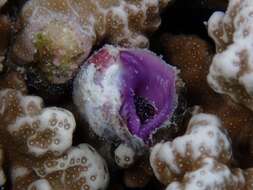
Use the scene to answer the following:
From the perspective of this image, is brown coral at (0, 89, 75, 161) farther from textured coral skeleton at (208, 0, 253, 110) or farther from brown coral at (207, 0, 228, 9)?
brown coral at (207, 0, 228, 9)

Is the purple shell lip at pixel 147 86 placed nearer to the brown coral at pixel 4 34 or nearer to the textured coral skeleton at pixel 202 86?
the textured coral skeleton at pixel 202 86

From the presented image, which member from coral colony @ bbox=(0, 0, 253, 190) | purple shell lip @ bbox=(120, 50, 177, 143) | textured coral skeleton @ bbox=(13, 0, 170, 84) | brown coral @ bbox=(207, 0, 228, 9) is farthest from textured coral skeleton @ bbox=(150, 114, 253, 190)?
brown coral @ bbox=(207, 0, 228, 9)

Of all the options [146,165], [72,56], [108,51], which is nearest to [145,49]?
[108,51]

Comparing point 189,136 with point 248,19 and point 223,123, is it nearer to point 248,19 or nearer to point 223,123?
point 223,123

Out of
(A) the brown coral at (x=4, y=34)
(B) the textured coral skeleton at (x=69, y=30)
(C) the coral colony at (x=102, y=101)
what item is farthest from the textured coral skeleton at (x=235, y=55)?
(A) the brown coral at (x=4, y=34)

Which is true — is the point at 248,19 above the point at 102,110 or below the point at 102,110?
above
